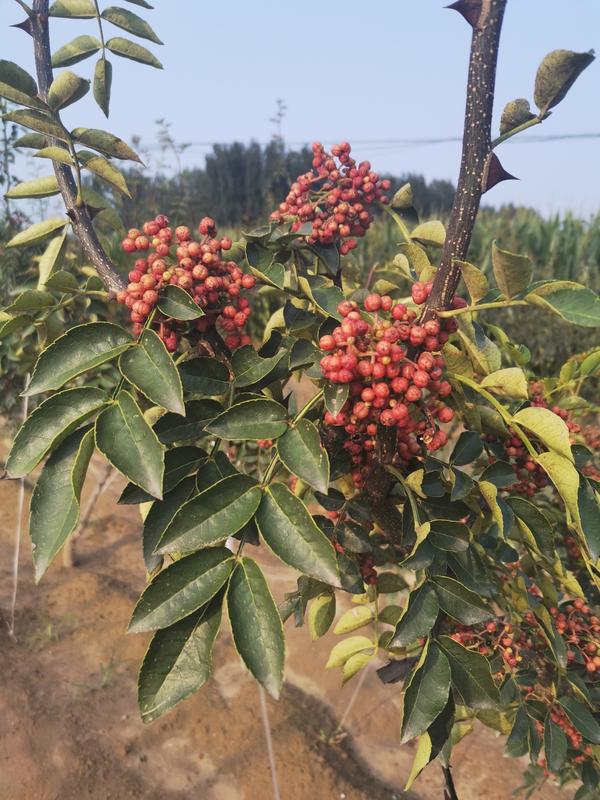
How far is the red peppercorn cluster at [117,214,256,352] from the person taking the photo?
2.43ft

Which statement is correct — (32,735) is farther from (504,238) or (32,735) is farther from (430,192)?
(430,192)

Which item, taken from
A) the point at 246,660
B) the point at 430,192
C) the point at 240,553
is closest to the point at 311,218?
the point at 240,553

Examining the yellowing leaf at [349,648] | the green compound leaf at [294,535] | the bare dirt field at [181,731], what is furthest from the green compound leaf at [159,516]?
the bare dirt field at [181,731]

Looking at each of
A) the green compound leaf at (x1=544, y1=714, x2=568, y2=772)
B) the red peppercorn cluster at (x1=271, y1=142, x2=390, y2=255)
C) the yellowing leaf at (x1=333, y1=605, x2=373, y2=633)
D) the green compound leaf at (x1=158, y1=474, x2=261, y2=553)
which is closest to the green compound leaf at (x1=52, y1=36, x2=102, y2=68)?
the red peppercorn cluster at (x1=271, y1=142, x2=390, y2=255)

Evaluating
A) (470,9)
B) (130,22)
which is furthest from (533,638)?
(130,22)

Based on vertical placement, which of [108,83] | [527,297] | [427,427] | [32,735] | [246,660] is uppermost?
[108,83]

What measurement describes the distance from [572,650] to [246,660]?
0.80m

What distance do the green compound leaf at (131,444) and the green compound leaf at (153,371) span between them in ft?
0.08

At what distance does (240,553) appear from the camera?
2.26 feet

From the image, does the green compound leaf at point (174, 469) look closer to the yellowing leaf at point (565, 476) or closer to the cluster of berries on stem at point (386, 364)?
the cluster of berries on stem at point (386, 364)

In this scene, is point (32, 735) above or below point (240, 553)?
below

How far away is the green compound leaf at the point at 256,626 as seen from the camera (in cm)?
58

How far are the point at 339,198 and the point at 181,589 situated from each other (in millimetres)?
714

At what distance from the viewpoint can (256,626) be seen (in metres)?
0.61
